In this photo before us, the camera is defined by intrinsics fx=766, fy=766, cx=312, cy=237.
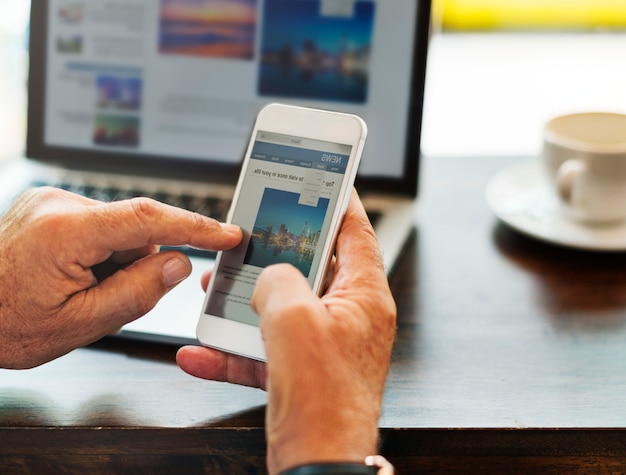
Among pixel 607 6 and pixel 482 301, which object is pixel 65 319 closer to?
pixel 482 301

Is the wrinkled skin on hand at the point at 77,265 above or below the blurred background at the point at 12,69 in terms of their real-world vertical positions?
below

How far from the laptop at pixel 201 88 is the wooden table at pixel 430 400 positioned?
0.20 meters

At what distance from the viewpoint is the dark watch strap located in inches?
17.7

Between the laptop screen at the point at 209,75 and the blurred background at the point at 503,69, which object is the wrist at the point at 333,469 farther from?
the blurred background at the point at 503,69

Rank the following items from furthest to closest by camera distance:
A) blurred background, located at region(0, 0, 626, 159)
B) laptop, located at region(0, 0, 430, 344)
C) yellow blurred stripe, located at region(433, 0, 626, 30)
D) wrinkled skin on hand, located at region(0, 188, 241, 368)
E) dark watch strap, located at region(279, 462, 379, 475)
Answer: yellow blurred stripe, located at region(433, 0, 626, 30), blurred background, located at region(0, 0, 626, 159), laptop, located at region(0, 0, 430, 344), wrinkled skin on hand, located at region(0, 188, 241, 368), dark watch strap, located at region(279, 462, 379, 475)

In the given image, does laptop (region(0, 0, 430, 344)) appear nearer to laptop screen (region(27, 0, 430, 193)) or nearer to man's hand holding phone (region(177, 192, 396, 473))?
laptop screen (region(27, 0, 430, 193))

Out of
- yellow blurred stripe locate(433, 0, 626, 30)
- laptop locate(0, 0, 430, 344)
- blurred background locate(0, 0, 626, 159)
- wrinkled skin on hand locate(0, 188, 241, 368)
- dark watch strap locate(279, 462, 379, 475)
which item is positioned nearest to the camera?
dark watch strap locate(279, 462, 379, 475)

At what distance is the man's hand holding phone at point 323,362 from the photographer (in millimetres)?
465

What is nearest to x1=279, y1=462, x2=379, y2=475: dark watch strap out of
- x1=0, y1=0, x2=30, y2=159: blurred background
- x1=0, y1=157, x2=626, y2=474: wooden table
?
x1=0, y1=157, x2=626, y2=474: wooden table

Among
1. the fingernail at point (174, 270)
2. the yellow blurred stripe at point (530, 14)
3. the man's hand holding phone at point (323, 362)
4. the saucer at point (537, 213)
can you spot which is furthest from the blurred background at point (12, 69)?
the man's hand holding phone at point (323, 362)

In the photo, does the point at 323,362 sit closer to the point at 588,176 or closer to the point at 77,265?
the point at 77,265

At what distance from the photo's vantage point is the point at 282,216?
61 cm

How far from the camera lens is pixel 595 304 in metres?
0.74

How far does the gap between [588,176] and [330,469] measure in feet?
1.58
